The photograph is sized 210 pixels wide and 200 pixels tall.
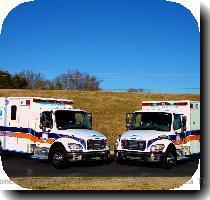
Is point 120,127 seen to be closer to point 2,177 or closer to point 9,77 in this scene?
point 9,77

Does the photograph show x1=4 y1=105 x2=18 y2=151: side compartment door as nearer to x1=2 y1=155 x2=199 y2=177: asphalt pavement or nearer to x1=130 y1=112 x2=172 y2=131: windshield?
x1=2 y1=155 x2=199 y2=177: asphalt pavement

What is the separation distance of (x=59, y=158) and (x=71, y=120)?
1732mm

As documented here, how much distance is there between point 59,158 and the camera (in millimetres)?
16234

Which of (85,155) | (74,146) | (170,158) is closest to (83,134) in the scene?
(74,146)

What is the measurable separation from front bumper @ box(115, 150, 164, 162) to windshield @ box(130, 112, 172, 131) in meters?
1.21

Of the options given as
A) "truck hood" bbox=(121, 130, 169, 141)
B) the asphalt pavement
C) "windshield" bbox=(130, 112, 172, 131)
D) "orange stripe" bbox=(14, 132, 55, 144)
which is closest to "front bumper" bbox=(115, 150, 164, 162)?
the asphalt pavement

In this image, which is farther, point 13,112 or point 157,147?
point 13,112

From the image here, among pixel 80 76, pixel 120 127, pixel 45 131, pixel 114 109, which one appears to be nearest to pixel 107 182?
pixel 45 131

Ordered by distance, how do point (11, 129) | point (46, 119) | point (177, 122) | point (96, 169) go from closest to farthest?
point (96, 169) → point (46, 119) → point (177, 122) → point (11, 129)

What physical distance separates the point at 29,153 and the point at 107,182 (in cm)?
498

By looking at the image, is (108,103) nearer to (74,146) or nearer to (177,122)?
(177,122)

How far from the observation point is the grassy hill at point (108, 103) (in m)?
28.5

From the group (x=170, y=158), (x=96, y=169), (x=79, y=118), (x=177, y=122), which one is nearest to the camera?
(x=96, y=169)

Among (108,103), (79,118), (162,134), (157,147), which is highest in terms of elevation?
(108,103)
